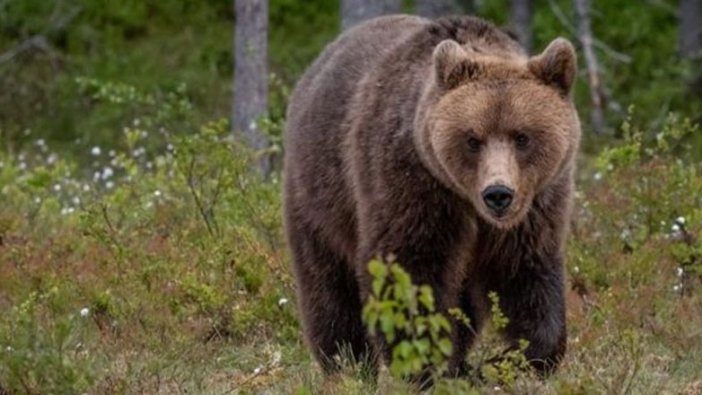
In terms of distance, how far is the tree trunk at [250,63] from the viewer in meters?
14.3

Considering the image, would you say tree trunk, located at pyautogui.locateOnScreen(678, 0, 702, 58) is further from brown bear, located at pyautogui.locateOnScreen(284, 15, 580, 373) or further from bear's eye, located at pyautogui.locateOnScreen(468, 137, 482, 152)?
bear's eye, located at pyautogui.locateOnScreen(468, 137, 482, 152)

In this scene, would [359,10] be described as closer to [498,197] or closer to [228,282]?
[228,282]

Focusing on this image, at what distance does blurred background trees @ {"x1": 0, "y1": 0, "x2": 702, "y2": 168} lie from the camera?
20.2 meters

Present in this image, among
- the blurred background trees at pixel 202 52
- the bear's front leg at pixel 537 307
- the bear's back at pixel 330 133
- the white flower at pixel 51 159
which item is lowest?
the blurred background trees at pixel 202 52

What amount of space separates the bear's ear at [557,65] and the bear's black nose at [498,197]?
21.7 inches

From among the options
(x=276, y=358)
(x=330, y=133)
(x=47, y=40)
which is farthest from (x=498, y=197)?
(x=47, y=40)

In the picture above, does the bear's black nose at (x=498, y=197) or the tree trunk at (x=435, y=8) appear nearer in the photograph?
the bear's black nose at (x=498, y=197)

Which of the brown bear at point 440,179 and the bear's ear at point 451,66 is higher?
the bear's ear at point 451,66

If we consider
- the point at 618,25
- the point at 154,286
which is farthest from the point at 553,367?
the point at 618,25

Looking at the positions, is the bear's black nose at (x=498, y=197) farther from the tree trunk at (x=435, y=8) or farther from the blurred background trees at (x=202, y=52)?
the blurred background trees at (x=202, y=52)

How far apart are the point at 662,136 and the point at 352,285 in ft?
8.79

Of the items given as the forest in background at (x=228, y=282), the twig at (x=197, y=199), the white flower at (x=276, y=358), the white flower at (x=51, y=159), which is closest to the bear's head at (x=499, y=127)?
the forest in background at (x=228, y=282)

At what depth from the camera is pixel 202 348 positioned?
25.6 feet

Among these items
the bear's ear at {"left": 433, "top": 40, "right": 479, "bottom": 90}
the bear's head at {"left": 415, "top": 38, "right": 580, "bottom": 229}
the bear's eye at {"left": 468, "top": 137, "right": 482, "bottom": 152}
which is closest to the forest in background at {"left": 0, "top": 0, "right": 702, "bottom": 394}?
the bear's head at {"left": 415, "top": 38, "right": 580, "bottom": 229}
